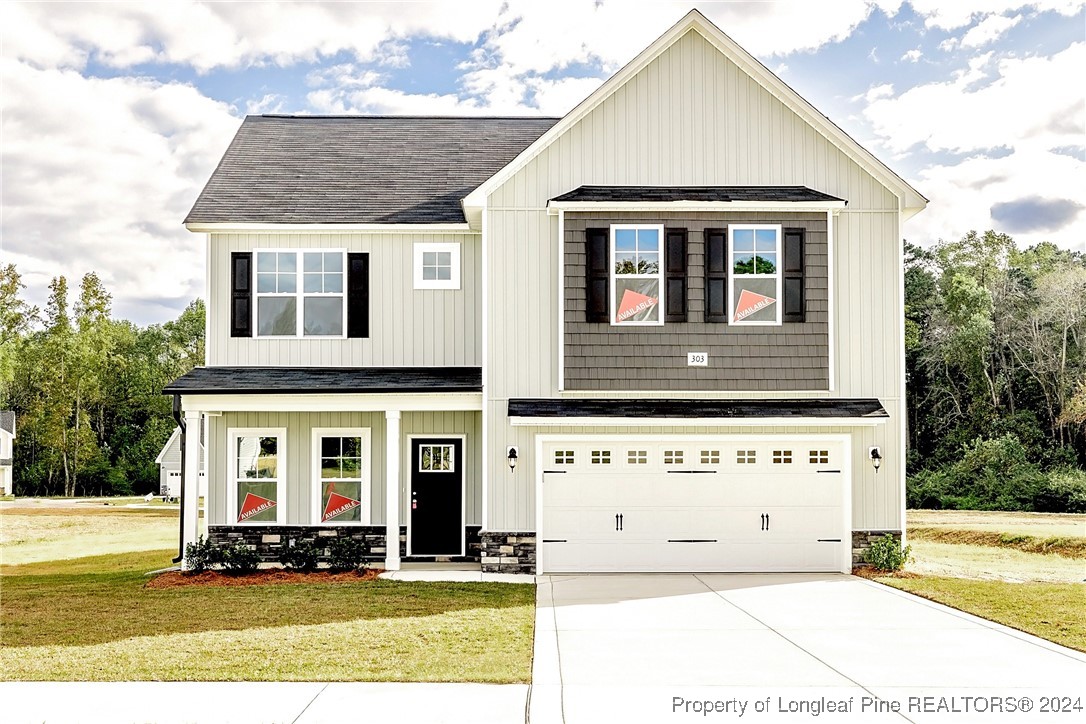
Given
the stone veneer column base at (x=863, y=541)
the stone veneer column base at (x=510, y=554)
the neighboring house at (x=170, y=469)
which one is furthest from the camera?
the neighboring house at (x=170, y=469)

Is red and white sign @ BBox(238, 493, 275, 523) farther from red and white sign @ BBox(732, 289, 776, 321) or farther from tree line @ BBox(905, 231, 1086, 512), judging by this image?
tree line @ BBox(905, 231, 1086, 512)

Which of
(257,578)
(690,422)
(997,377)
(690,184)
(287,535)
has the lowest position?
(257,578)

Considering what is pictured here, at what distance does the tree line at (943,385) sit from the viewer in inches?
1380

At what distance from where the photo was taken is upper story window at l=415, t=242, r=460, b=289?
17.5 m

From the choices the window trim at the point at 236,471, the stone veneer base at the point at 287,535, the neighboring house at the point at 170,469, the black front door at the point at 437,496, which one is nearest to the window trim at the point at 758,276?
the black front door at the point at 437,496

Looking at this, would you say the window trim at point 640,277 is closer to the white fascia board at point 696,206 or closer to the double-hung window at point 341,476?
the white fascia board at point 696,206

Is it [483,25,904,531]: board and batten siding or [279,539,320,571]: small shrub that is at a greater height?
[483,25,904,531]: board and batten siding

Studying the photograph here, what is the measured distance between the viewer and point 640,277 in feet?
50.9

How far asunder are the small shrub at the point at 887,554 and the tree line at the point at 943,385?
64.6 feet

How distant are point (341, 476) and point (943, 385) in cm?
2934

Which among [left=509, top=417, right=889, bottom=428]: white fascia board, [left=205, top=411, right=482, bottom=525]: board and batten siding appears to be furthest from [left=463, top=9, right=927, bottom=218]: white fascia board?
[left=205, top=411, right=482, bottom=525]: board and batten siding

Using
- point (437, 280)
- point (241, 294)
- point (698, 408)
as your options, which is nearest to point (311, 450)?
point (241, 294)

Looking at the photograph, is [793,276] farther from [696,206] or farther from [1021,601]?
[1021,601]

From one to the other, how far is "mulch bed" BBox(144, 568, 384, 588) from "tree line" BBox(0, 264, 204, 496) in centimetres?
3816
